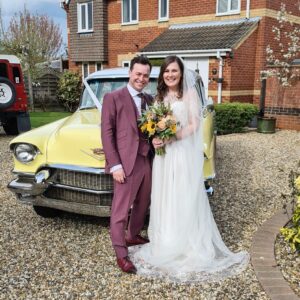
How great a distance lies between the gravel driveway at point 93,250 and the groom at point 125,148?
324 millimetres

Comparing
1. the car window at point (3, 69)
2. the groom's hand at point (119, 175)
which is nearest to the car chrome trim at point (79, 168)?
the groom's hand at point (119, 175)

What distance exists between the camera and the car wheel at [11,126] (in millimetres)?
11005

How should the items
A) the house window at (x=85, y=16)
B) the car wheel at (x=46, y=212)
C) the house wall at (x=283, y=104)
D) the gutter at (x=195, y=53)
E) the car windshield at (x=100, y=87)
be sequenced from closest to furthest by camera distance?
the car wheel at (x=46, y=212), the car windshield at (x=100, y=87), the house wall at (x=283, y=104), the gutter at (x=195, y=53), the house window at (x=85, y=16)

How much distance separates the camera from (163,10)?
16.3m

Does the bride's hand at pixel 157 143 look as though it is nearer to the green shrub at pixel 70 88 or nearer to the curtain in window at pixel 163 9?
the curtain in window at pixel 163 9

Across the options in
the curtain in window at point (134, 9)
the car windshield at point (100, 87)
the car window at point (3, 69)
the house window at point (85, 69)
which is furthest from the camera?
the house window at point (85, 69)

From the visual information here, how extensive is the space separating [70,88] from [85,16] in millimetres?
3635

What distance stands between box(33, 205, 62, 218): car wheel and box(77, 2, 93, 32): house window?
15725 millimetres

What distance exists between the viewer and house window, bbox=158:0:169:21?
635 inches

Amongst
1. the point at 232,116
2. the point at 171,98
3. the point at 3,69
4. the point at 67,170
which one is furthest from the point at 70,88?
the point at 171,98

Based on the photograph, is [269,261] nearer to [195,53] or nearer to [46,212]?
[46,212]

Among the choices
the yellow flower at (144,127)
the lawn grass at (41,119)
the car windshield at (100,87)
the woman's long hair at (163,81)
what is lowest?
the lawn grass at (41,119)

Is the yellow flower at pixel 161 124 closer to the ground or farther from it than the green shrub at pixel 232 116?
farther from it

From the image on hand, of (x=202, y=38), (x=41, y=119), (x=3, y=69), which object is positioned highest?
(x=202, y=38)
